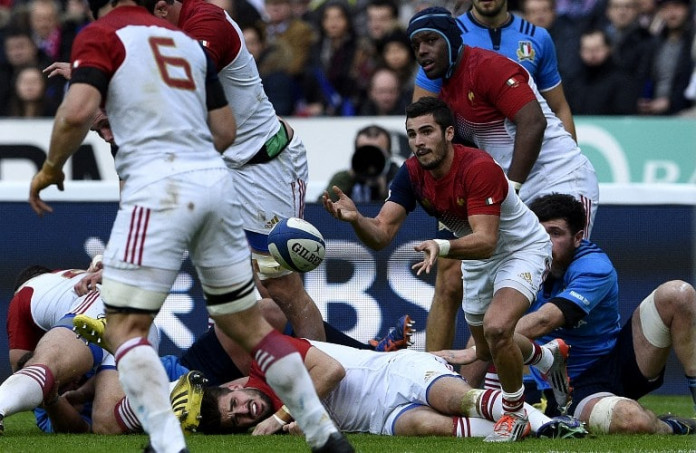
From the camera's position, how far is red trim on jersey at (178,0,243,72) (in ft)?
24.1

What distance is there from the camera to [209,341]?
27.0ft

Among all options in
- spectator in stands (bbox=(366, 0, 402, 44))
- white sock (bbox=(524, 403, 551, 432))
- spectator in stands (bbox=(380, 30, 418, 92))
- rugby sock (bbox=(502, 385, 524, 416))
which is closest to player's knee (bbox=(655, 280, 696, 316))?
white sock (bbox=(524, 403, 551, 432))

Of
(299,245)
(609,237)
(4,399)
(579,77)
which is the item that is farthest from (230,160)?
(579,77)

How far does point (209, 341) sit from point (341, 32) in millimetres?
6519

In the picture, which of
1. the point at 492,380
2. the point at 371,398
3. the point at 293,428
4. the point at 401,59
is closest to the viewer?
the point at 293,428

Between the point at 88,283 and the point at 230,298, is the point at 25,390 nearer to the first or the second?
the point at 88,283

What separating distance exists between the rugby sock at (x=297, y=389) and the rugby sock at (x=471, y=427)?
166 centimetres

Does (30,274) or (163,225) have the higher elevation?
(163,225)

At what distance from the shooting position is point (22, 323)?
320 inches

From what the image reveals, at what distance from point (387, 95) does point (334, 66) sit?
4.68 ft

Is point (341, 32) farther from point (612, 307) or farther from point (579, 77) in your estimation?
point (612, 307)

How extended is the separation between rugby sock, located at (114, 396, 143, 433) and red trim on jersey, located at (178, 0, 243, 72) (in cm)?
198

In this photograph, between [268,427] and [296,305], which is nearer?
[268,427]

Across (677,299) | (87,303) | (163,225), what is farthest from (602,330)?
(163,225)
